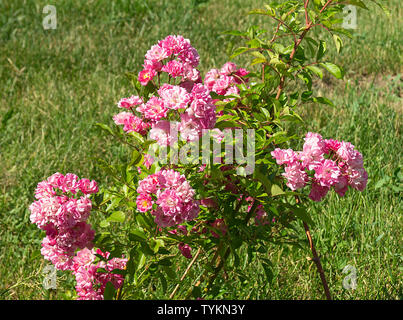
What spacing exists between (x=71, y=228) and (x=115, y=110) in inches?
94.8

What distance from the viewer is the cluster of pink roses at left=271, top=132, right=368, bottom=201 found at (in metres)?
1.71

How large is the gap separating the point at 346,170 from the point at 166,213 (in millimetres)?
606

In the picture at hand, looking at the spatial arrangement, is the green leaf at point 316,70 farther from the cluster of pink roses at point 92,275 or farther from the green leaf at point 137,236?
the cluster of pink roses at point 92,275

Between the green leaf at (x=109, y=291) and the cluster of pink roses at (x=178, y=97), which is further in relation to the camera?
the green leaf at (x=109, y=291)

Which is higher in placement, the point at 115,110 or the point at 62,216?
the point at 62,216

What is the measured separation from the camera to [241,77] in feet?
7.07

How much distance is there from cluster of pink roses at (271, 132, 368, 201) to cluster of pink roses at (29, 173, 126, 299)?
23.9 inches

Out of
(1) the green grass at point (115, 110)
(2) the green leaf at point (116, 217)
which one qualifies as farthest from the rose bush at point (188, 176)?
(1) the green grass at point (115, 110)

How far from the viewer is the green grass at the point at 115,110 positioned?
2.68 metres

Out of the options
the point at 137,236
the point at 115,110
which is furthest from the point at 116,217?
the point at 115,110

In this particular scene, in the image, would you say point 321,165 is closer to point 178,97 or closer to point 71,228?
point 178,97

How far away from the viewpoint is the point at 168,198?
159cm

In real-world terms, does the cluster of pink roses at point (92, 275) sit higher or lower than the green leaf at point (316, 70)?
lower

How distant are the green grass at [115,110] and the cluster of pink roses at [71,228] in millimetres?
111
